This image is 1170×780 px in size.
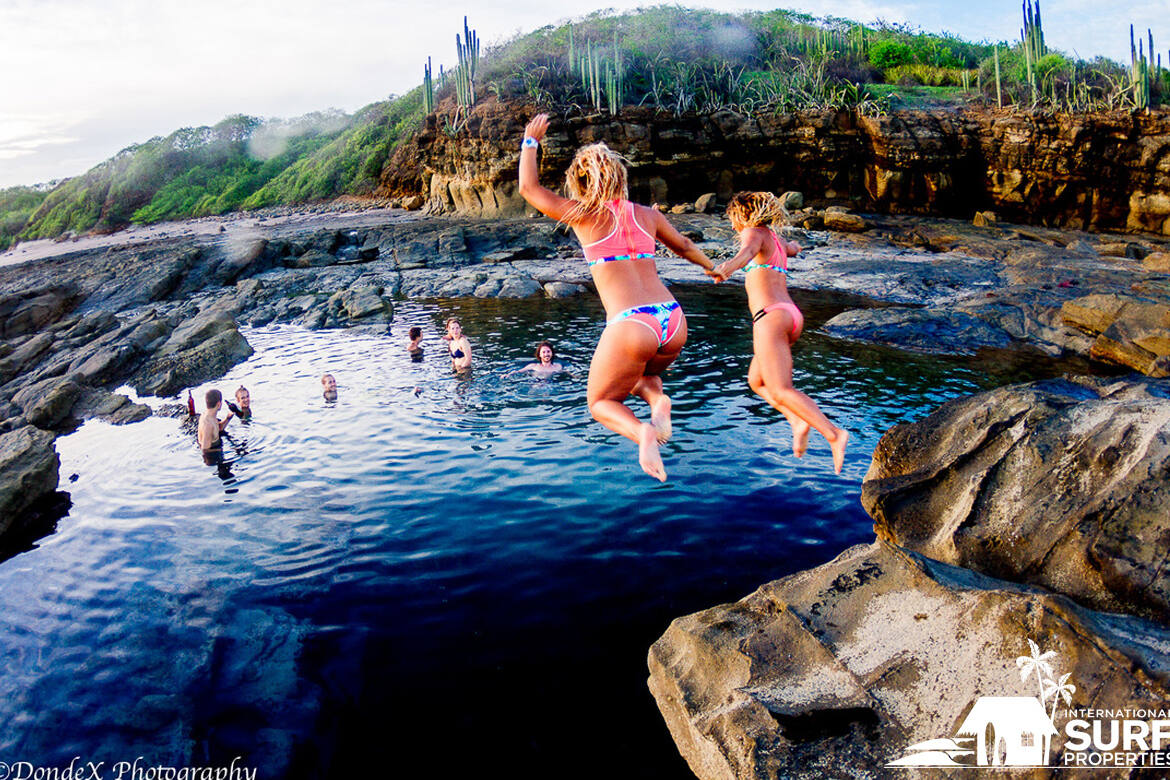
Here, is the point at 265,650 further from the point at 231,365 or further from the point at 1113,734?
the point at 231,365

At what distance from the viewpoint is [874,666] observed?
13.4ft

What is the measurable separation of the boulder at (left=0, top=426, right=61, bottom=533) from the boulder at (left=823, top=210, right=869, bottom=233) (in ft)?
90.2

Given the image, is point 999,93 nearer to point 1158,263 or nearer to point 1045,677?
point 1158,263

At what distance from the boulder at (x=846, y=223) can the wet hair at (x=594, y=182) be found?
90.0 feet

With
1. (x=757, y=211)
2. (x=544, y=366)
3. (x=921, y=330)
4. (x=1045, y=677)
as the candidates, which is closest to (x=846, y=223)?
(x=921, y=330)

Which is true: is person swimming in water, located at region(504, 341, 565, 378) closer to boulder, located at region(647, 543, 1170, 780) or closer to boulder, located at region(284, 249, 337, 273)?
boulder, located at region(647, 543, 1170, 780)

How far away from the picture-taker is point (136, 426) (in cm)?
1402

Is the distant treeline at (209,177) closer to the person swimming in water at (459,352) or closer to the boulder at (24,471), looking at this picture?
the person swimming in water at (459,352)

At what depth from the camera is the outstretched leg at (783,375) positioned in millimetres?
4531

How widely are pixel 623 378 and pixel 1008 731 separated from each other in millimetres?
2676

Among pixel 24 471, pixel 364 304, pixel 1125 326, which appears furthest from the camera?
pixel 364 304

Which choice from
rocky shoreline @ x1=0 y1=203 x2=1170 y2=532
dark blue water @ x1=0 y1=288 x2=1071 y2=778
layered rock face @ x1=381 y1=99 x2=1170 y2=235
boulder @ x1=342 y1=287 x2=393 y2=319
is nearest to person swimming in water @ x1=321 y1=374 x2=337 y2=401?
dark blue water @ x1=0 y1=288 x2=1071 y2=778

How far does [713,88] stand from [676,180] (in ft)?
20.9

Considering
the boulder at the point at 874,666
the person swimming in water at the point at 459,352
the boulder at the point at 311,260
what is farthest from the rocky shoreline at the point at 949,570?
the boulder at the point at 311,260
